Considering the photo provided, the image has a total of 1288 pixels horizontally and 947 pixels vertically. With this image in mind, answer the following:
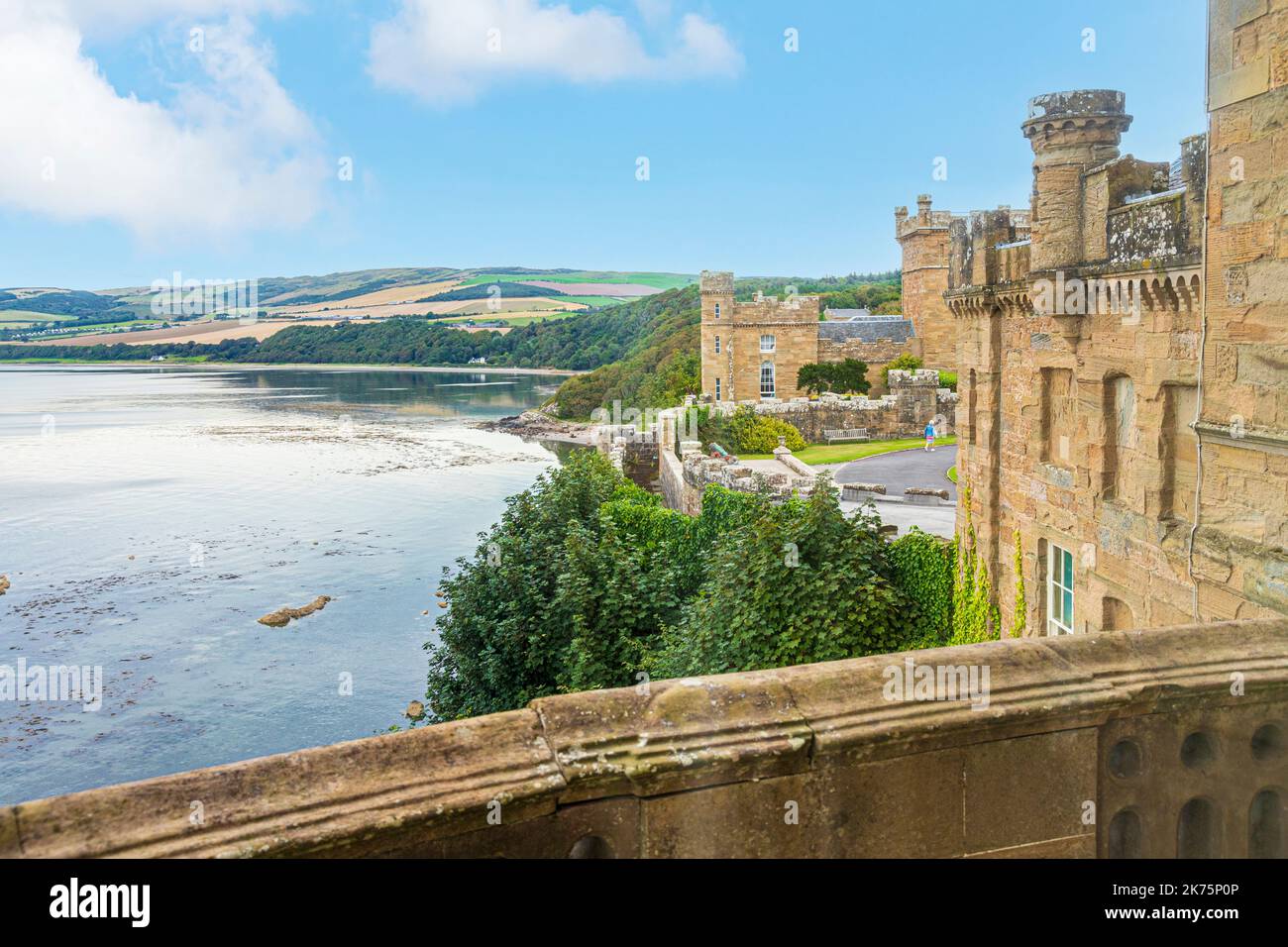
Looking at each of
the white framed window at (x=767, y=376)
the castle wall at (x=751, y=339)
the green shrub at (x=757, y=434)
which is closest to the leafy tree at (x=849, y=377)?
the castle wall at (x=751, y=339)

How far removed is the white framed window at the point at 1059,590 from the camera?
46.5 feet

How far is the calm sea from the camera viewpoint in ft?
83.7

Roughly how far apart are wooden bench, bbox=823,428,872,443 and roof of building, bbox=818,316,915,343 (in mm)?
9474

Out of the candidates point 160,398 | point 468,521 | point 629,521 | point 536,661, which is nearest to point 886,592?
point 536,661

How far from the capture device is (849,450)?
128 feet

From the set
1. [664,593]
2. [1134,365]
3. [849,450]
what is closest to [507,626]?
[664,593]

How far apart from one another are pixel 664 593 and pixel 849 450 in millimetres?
18761

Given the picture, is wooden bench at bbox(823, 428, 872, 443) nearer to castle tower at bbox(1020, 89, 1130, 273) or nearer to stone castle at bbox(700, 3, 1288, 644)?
stone castle at bbox(700, 3, 1288, 644)

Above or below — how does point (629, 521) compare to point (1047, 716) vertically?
below

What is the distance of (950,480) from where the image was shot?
2850 centimetres

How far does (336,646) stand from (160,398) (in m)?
109

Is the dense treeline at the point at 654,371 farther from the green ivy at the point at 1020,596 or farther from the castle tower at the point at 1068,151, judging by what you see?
the castle tower at the point at 1068,151

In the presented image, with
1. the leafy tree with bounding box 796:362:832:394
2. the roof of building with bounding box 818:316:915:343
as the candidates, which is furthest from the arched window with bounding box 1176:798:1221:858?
the roof of building with bounding box 818:316:915:343

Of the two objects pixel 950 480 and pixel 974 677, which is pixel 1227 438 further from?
pixel 950 480
